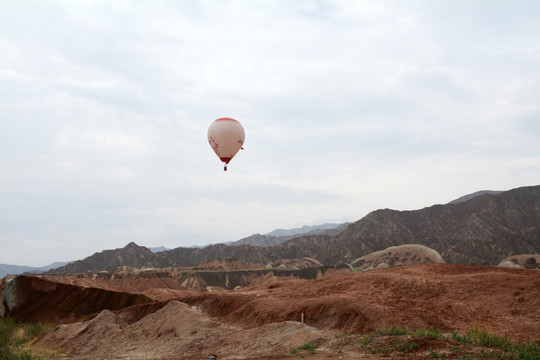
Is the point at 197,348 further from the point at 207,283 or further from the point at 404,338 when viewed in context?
the point at 207,283

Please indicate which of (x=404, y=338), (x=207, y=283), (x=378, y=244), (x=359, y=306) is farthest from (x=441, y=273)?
(x=378, y=244)

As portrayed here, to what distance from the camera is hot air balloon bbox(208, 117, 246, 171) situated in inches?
1062

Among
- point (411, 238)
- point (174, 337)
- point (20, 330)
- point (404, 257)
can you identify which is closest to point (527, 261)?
point (404, 257)

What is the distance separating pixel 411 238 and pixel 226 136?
432 feet

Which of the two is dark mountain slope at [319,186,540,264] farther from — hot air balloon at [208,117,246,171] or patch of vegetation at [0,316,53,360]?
patch of vegetation at [0,316,53,360]

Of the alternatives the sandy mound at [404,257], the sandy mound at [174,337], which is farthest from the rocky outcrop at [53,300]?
the sandy mound at [404,257]

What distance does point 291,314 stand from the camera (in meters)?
21.5

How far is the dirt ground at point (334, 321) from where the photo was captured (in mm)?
14906

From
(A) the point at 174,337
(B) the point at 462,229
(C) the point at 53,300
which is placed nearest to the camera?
(A) the point at 174,337

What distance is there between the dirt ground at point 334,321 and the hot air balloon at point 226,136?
10507 mm

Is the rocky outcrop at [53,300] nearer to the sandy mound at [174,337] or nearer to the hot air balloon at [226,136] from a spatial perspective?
the sandy mound at [174,337]

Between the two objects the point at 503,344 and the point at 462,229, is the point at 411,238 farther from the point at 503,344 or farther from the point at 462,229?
the point at 503,344

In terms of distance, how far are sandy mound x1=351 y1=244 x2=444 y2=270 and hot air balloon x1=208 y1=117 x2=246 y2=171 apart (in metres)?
69.7

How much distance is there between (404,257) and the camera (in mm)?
96062
